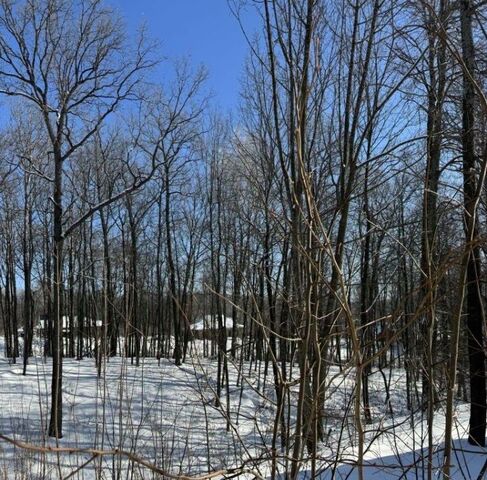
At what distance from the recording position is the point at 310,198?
3.31 ft

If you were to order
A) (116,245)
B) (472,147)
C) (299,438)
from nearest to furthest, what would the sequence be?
(299,438) < (472,147) < (116,245)

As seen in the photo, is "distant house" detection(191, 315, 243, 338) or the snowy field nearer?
the snowy field

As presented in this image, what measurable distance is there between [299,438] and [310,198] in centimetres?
59

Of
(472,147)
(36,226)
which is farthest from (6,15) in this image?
(36,226)

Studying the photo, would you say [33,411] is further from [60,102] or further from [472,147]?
[472,147]

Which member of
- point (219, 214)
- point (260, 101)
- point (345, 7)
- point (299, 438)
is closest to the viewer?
point (299, 438)

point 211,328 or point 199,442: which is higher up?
point 211,328

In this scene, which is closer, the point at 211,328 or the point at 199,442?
the point at 199,442

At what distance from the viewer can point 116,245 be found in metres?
26.9

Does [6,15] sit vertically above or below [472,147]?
above

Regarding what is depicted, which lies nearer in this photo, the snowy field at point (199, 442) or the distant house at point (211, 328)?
the snowy field at point (199, 442)

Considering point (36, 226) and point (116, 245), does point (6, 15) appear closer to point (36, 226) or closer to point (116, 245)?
point (36, 226)

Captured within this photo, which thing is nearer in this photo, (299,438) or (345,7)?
(299,438)

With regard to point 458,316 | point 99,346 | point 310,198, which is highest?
point 310,198
